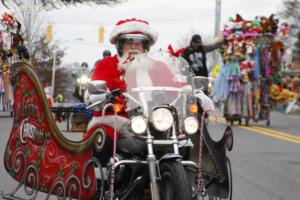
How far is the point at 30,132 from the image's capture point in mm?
6602

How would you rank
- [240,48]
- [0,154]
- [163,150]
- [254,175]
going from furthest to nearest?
[240,48], [0,154], [254,175], [163,150]

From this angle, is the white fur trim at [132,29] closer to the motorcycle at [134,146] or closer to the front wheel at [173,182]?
the motorcycle at [134,146]

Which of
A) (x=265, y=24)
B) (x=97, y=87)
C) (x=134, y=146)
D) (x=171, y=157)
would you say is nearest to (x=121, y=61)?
(x=97, y=87)

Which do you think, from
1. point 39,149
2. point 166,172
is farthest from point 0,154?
point 166,172

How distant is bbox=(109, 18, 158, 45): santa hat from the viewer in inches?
245

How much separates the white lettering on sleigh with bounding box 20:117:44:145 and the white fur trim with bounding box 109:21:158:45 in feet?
3.21

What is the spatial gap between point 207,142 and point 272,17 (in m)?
15.2

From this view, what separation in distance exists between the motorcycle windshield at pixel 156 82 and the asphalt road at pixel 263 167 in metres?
1.04

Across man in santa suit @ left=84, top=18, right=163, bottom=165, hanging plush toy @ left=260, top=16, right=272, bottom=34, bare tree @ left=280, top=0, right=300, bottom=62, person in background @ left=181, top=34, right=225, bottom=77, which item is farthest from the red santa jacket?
bare tree @ left=280, top=0, right=300, bottom=62

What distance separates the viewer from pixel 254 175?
9.86 metres

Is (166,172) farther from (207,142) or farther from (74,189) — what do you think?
(207,142)

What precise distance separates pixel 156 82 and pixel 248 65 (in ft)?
49.4

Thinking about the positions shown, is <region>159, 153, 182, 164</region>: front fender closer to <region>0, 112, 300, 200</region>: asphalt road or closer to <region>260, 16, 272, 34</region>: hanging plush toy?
<region>0, 112, 300, 200</region>: asphalt road

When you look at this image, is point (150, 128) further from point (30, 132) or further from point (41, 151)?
point (30, 132)
